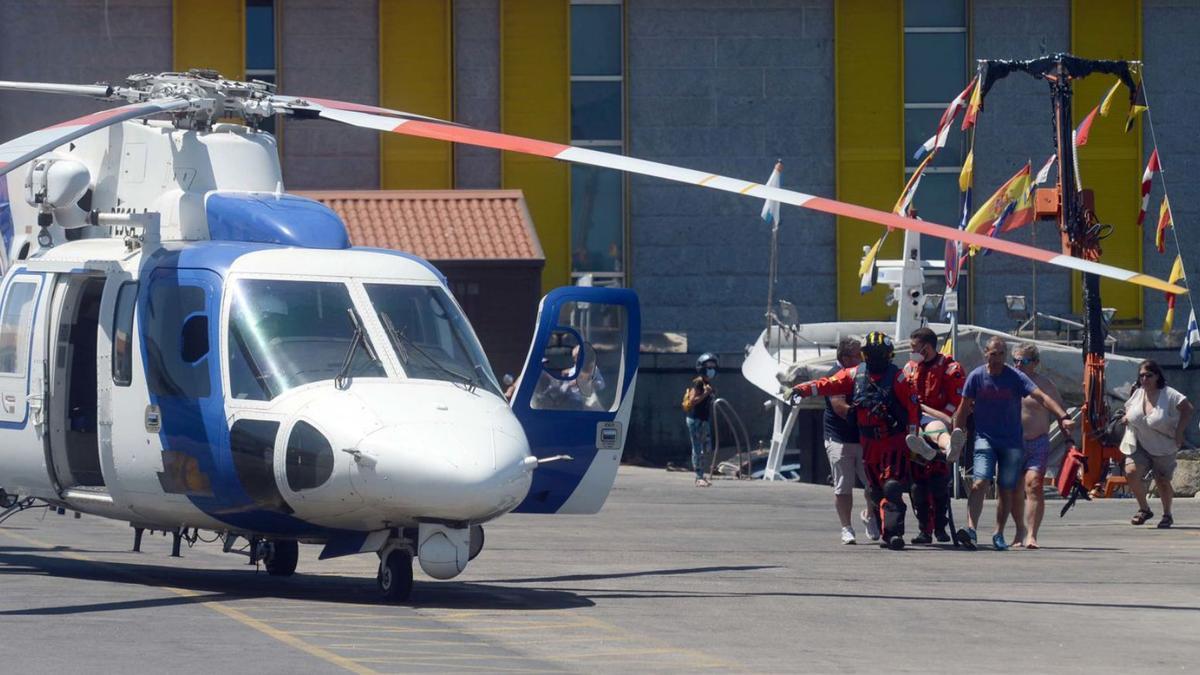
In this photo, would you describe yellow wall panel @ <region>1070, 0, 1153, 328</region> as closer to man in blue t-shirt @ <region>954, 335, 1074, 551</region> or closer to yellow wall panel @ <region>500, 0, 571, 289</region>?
yellow wall panel @ <region>500, 0, 571, 289</region>

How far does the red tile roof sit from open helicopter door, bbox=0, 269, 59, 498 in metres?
15.2

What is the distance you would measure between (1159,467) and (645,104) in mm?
16338

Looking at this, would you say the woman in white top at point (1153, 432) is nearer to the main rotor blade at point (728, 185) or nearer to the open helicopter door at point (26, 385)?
the main rotor blade at point (728, 185)

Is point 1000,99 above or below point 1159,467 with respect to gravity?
above

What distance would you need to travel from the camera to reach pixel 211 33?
32.8 meters

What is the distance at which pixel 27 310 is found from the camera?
12688mm

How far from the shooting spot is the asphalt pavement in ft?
29.7

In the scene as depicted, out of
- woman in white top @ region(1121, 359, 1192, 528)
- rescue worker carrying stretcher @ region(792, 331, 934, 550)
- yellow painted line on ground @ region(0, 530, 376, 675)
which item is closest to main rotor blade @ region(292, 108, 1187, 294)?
yellow painted line on ground @ region(0, 530, 376, 675)

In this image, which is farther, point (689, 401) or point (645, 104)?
point (645, 104)

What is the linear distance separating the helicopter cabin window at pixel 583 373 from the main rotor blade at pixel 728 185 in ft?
5.02

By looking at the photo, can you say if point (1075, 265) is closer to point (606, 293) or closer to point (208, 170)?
point (606, 293)

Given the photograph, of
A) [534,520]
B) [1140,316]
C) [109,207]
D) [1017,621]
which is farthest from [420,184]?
[1017,621]

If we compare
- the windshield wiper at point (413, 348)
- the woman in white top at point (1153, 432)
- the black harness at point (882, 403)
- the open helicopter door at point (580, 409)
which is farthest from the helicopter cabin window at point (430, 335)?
the woman in white top at point (1153, 432)

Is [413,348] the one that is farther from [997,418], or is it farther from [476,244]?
[476,244]
